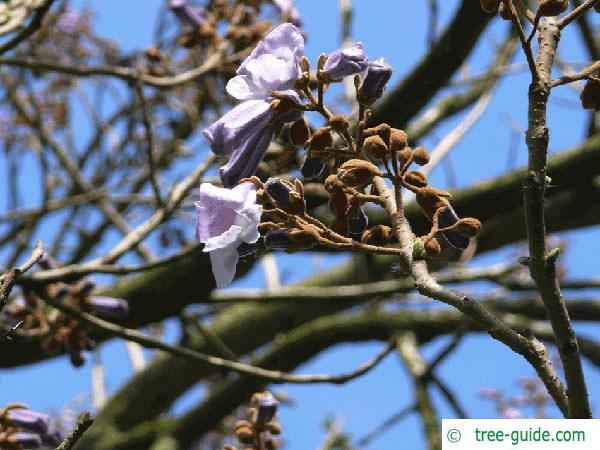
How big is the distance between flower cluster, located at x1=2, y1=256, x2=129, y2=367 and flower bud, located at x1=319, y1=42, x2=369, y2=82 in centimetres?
147

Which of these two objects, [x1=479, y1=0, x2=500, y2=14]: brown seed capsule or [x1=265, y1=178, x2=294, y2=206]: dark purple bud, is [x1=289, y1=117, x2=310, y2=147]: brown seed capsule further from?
[x1=479, y1=0, x2=500, y2=14]: brown seed capsule

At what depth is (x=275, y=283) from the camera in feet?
16.8

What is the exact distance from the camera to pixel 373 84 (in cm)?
131

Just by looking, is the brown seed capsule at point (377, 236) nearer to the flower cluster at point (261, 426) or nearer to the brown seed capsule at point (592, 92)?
the brown seed capsule at point (592, 92)

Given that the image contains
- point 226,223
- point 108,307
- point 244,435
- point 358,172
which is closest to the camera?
point 358,172

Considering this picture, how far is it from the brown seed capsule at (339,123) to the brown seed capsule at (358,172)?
0.22 ft

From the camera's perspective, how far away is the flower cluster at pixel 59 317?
2580 mm

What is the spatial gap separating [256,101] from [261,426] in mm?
631

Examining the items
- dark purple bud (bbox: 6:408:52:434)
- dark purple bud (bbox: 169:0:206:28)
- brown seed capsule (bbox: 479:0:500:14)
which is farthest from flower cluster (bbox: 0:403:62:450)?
dark purple bud (bbox: 169:0:206:28)

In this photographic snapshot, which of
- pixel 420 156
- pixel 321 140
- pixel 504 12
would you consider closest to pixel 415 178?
pixel 420 156

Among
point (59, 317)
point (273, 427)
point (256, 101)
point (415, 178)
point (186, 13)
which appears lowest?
point (273, 427)

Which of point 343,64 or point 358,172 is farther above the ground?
point 343,64

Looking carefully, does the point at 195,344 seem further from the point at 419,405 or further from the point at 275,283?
the point at 419,405

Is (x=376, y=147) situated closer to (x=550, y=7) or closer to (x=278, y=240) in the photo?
Result: (x=278, y=240)
